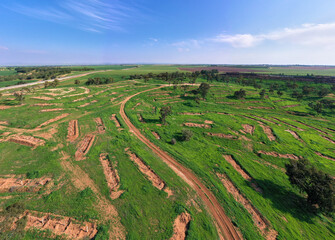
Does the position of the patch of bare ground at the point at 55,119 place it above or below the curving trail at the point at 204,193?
above

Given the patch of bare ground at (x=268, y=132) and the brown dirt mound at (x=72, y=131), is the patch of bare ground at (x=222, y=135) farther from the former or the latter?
the brown dirt mound at (x=72, y=131)

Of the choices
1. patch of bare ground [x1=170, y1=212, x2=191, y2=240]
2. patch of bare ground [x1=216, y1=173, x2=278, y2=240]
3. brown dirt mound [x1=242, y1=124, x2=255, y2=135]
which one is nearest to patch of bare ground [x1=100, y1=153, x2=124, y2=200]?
patch of bare ground [x1=170, y1=212, x2=191, y2=240]

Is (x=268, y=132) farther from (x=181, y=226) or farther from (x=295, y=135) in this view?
(x=181, y=226)

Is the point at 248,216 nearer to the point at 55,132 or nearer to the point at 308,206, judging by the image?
the point at 308,206

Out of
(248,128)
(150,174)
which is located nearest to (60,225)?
(150,174)

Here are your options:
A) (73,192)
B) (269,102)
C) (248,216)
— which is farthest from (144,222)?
(269,102)

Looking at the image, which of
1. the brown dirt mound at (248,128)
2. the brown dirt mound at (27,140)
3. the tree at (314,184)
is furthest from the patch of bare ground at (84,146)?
the brown dirt mound at (248,128)

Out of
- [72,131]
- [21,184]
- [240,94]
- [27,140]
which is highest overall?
[240,94]
